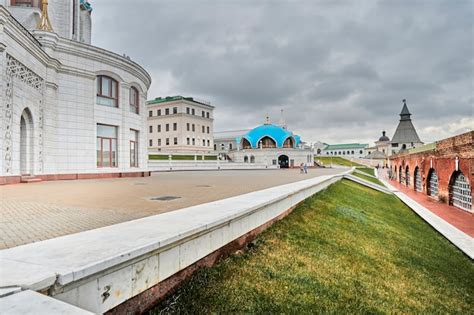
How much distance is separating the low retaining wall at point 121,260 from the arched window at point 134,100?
61.6ft

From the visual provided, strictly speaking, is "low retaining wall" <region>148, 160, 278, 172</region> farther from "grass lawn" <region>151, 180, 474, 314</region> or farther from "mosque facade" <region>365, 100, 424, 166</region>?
"mosque facade" <region>365, 100, 424, 166</region>

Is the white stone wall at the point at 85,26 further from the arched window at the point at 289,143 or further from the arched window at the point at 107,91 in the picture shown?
the arched window at the point at 289,143

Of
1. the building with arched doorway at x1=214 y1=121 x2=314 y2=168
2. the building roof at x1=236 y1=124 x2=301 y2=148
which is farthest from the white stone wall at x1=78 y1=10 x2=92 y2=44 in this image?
the building roof at x1=236 y1=124 x2=301 y2=148

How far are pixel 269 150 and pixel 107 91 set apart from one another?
142ft

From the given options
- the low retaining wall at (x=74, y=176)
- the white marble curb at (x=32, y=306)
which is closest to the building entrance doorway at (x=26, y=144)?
the low retaining wall at (x=74, y=176)

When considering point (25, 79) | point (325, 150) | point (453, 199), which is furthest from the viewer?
point (325, 150)

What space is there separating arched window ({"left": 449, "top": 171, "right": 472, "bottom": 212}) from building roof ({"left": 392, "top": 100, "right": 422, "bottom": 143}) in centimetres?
8517

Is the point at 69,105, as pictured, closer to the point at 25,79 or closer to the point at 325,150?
the point at 25,79

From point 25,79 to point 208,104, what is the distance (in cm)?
5161

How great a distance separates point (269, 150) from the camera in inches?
2365

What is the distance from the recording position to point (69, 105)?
1748 cm

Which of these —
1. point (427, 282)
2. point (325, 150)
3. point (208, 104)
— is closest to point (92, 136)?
point (427, 282)

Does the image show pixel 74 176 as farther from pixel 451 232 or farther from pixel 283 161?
pixel 283 161

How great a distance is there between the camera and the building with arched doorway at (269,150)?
197 feet
